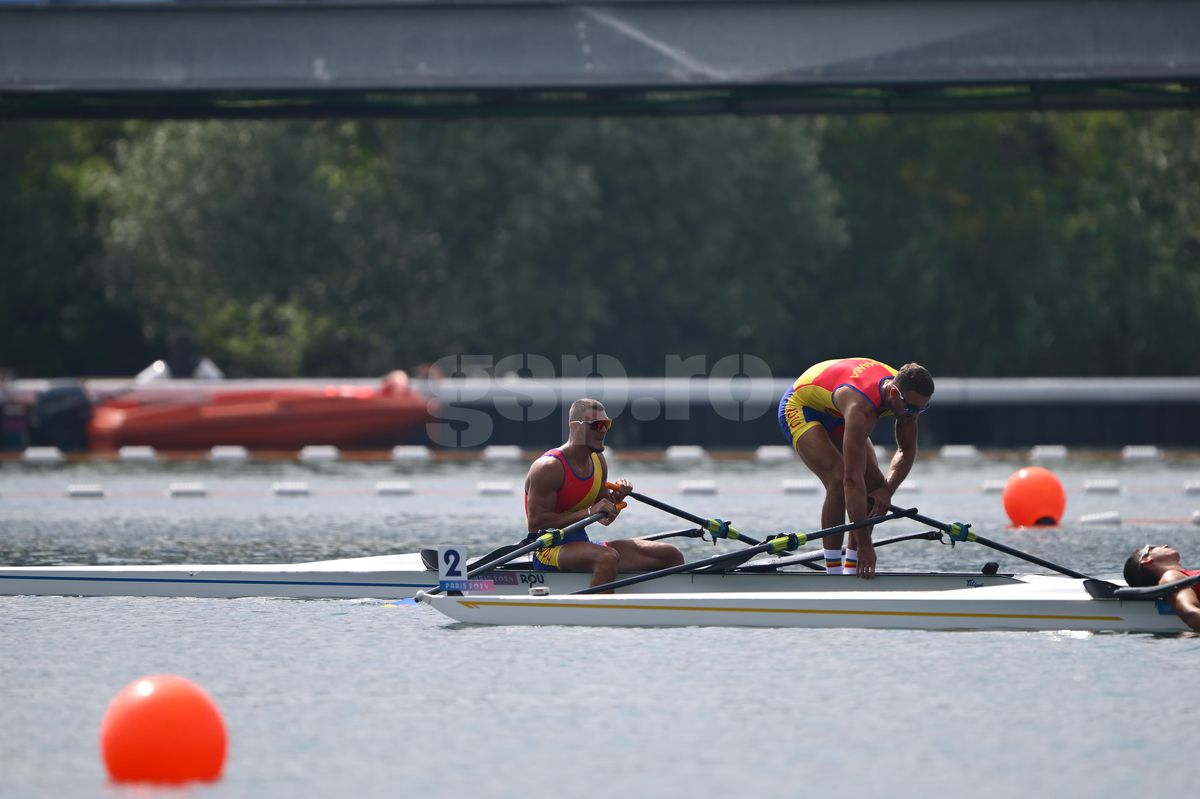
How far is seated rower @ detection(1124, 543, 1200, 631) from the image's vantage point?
448 inches

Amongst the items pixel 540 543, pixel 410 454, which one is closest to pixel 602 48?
pixel 540 543

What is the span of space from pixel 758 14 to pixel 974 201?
34.7 meters

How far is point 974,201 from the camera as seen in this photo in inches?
2109

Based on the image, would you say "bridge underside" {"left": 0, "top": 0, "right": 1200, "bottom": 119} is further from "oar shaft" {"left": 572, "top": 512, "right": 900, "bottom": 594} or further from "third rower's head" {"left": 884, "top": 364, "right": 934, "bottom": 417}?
"oar shaft" {"left": 572, "top": 512, "right": 900, "bottom": 594}

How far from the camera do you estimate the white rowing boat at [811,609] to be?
1166 cm

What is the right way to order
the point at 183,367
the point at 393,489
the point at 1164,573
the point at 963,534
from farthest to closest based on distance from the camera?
the point at 183,367 → the point at 393,489 → the point at 963,534 → the point at 1164,573

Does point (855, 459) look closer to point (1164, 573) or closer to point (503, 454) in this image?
point (1164, 573)

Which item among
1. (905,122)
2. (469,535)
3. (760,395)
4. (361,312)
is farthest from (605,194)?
(469,535)

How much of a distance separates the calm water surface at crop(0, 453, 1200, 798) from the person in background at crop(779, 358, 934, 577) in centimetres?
108

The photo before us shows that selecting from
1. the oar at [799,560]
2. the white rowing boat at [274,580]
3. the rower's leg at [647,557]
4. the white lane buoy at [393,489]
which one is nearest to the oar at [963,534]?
the oar at [799,560]

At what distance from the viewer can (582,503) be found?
41.3ft

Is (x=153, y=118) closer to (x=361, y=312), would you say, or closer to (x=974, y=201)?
(x=361, y=312)

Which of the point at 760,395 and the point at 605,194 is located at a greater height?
the point at 605,194

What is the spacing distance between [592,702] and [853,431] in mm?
3538
